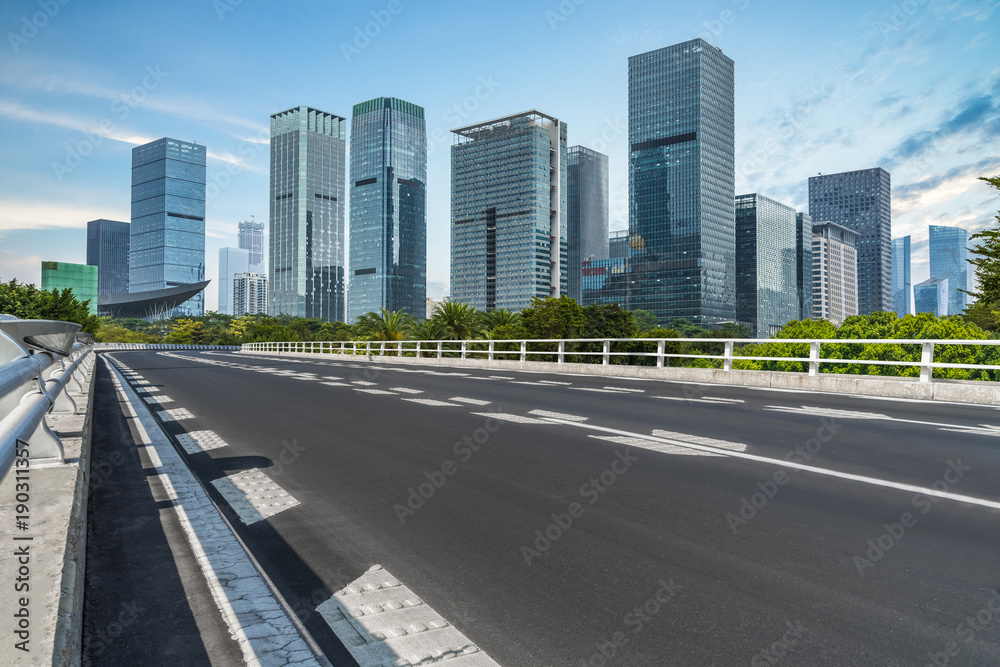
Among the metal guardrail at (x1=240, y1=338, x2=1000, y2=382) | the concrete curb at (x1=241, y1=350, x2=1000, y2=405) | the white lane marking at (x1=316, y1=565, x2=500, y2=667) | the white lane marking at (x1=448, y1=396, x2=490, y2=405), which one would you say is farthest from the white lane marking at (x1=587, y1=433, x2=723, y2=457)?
the concrete curb at (x1=241, y1=350, x2=1000, y2=405)

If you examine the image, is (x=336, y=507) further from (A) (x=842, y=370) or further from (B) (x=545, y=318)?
(B) (x=545, y=318)

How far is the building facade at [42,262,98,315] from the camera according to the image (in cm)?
15512

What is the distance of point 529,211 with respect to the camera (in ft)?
654

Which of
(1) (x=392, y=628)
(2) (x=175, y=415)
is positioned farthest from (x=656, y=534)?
(2) (x=175, y=415)

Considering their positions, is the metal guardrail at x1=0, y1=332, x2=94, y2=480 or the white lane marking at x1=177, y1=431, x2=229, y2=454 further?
the white lane marking at x1=177, y1=431, x2=229, y2=454

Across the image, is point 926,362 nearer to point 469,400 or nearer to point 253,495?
point 469,400

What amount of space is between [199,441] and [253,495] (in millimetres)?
3356

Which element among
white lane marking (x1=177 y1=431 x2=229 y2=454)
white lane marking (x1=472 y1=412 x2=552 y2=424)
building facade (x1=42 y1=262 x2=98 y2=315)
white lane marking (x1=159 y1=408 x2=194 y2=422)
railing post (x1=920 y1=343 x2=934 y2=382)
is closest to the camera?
white lane marking (x1=177 y1=431 x2=229 y2=454)

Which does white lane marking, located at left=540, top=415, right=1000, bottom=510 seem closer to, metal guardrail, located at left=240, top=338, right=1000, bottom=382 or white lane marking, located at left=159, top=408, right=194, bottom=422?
metal guardrail, located at left=240, top=338, right=1000, bottom=382

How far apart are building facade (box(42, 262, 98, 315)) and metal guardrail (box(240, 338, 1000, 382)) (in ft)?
284

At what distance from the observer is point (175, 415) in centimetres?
1091

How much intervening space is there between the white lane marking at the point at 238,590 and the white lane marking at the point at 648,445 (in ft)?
14.3

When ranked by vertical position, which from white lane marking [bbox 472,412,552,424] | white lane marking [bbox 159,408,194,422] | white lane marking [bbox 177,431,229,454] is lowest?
white lane marking [bbox 159,408,194,422]

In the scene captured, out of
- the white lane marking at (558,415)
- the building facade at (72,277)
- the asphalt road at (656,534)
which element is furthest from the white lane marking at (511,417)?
the building facade at (72,277)
